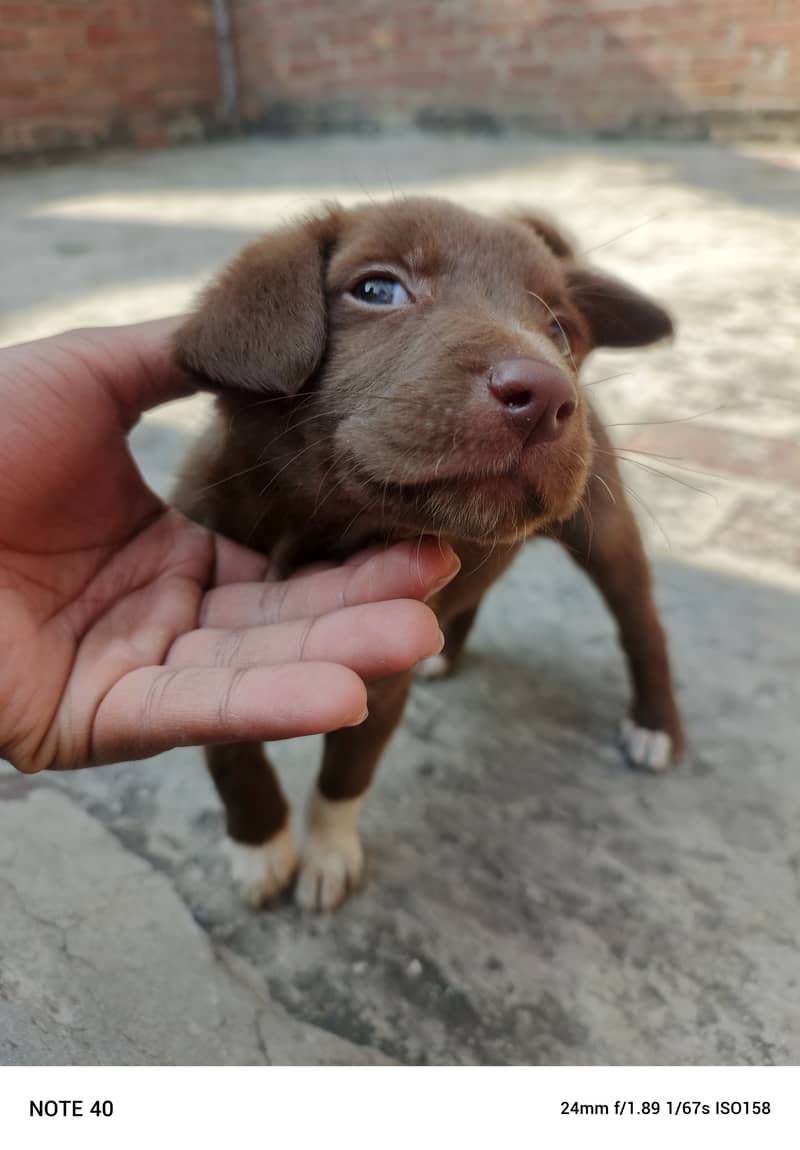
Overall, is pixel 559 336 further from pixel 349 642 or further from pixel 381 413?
pixel 349 642

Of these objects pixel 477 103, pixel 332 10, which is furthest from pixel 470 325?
pixel 332 10

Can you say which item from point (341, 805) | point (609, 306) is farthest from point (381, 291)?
point (341, 805)

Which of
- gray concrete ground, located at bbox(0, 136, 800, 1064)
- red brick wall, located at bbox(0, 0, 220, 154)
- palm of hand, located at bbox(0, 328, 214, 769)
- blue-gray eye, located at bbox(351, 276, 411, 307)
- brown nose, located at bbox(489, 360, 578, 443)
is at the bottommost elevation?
gray concrete ground, located at bbox(0, 136, 800, 1064)

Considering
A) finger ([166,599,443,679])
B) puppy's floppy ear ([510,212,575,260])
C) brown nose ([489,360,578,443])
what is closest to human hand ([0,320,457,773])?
finger ([166,599,443,679])

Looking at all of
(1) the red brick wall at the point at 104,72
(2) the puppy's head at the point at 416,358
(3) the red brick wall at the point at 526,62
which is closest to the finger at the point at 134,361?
(2) the puppy's head at the point at 416,358

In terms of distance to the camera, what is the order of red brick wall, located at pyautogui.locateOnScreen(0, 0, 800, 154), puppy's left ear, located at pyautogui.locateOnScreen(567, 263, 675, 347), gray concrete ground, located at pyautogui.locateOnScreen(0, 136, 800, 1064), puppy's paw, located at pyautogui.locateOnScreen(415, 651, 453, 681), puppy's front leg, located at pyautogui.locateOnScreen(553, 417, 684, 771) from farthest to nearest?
red brick wall, located at pyautogui.locateOnScreen(0, 0, 800, 154)
puppy's paw, located at pyautogui.locateOnScreen(415, 651, 453, 681)
puppy's front leg, located at pyautogui.locateOnScreen(553, 417, 684, 771)
puppy's left ear, located at pyautogui.locateOnScreen(567, 263, 675, 347)
gray concrete ground, located at pyautogui.locateOnScreen(0, 136, 800, 1064)

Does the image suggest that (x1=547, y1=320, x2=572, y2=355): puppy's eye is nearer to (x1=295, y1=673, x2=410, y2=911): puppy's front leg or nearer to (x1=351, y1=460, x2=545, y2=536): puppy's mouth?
(x1=351, y1=460, x2=545, y2=536): puppy's mouth
